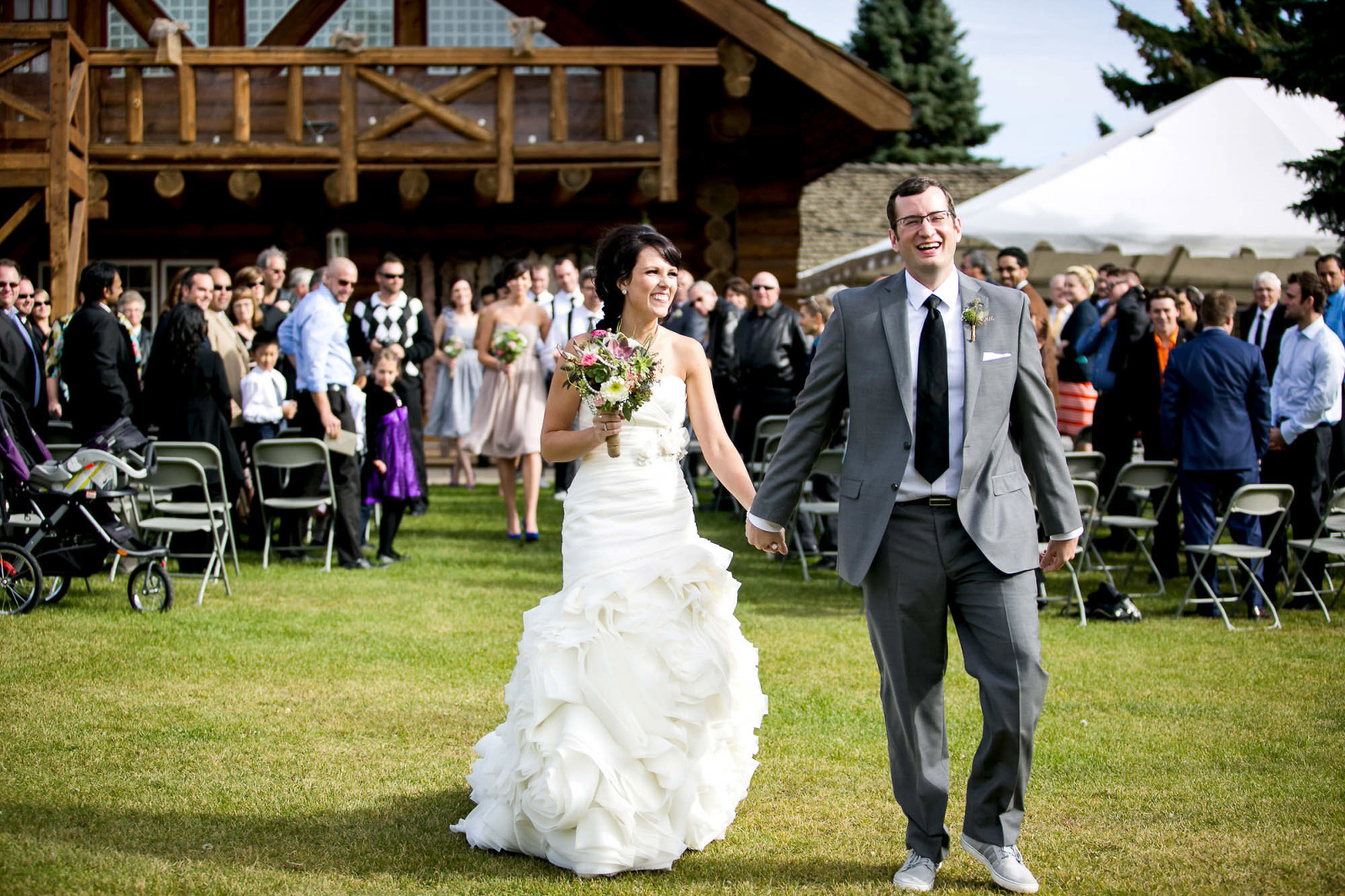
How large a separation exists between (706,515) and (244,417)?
16.4 ft

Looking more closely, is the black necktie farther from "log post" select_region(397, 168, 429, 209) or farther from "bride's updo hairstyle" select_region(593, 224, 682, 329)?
"log post" select_region(397, 168, 429, 209)

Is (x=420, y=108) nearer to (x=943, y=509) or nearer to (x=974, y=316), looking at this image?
(x=974, y=316)

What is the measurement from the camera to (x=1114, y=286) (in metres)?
12.5

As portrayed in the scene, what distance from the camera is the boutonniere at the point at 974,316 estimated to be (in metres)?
4.21

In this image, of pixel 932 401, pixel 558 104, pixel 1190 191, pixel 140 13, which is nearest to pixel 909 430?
pixel 932 401

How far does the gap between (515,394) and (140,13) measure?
9.69 meters

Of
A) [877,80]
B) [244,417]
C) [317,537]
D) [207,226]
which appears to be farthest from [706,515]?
[207,226]

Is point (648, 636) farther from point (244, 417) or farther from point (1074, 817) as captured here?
point (244, 417)

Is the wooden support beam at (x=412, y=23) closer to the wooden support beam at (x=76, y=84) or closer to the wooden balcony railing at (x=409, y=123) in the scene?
the wooden balcony railing at (x=409, y=123)

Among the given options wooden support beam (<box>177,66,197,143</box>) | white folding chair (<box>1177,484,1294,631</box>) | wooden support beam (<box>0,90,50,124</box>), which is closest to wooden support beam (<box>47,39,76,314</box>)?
wooden support beam (<box>0,90,50,124</box>)

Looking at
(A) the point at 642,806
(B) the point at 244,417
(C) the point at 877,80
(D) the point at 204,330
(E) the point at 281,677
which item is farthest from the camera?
(C) the point at 877,80

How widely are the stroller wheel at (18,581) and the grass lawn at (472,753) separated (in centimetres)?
21

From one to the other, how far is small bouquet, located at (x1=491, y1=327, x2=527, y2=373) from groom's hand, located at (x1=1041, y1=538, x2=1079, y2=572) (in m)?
7.76

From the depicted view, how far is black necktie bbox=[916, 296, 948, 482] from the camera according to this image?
420 cm
